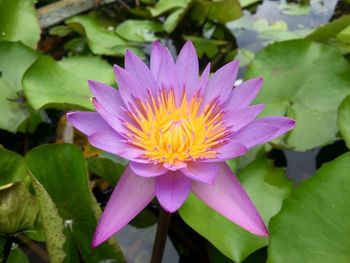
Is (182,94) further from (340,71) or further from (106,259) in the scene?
(340,71)

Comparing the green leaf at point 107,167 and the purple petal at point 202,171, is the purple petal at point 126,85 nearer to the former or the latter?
the purple petal at point 202,171

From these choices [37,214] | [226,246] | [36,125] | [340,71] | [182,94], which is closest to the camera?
[182,94]

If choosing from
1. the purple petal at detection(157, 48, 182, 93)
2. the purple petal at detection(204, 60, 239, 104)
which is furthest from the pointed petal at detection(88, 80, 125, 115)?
the purple petal at detection(204, 60, 239, 104)

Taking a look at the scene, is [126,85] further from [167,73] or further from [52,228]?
[52,228]

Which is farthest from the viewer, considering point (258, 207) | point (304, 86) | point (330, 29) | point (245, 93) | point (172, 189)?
point (330, 29)

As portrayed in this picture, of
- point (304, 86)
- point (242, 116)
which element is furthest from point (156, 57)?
point (304, 86)

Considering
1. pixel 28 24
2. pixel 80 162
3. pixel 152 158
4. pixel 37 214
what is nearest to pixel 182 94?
pixel 152 158

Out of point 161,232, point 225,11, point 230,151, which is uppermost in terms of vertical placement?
point 230,151
